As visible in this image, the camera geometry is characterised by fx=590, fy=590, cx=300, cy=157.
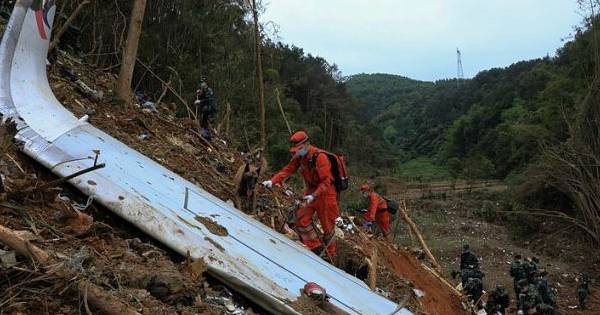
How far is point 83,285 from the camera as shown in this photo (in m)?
2.43

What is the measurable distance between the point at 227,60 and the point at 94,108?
9.93 metres

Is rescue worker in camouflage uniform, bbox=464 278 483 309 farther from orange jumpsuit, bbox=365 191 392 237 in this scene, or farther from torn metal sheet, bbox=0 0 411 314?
torn metal sheet, bbox=0 0 411 314

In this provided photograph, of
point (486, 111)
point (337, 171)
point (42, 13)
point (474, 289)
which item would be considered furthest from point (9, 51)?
point (486, 111)

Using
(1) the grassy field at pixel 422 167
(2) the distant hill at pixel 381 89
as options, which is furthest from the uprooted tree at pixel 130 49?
(2) the distant hill at pixel 381 89

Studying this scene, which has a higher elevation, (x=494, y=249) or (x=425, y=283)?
(x=425, y=283)

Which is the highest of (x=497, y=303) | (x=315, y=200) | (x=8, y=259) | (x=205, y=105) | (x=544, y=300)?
(x=205, y=105)

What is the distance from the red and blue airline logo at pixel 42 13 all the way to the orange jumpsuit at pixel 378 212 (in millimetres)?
5283

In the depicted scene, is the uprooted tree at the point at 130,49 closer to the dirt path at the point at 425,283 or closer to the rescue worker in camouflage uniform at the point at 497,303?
the dirt path at the point at 425,283

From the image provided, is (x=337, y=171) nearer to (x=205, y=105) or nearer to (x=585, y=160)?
(x=205, y=105)

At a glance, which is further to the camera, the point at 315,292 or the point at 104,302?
the point at 315,292

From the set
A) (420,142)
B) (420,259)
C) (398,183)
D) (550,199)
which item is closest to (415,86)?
(420,142)

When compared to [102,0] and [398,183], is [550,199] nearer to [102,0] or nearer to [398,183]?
[398,183]

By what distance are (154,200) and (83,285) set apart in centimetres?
149

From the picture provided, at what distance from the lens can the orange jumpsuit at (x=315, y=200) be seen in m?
5.83
